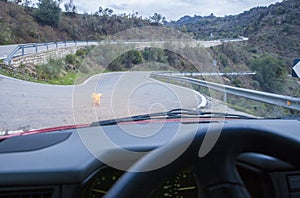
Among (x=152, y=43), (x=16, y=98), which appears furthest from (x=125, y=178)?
(x=16, y=98)

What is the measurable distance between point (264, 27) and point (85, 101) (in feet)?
7.71

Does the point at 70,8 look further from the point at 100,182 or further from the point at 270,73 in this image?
the point at 100,182

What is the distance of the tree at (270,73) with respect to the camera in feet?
11.7

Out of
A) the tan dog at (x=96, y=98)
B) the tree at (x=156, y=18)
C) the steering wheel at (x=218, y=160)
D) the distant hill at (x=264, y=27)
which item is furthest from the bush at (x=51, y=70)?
the steering wheel at (x=218, y=160)

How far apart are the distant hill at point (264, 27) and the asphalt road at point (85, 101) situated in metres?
0.79

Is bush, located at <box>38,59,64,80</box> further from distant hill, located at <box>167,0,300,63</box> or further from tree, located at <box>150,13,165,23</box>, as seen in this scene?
distant hill, located at <box>167,0,300,63</box>

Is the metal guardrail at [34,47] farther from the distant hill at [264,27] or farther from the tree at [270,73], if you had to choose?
the tree at [270,73]

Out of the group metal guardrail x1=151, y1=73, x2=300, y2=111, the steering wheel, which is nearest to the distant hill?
metal guardrail x1=151, y1=73, x2=300, y2=111

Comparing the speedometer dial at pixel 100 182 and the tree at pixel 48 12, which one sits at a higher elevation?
the tree at pixel 48 12

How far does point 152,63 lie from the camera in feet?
8.77

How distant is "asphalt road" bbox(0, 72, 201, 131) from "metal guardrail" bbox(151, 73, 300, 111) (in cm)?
20

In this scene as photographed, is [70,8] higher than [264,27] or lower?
higher

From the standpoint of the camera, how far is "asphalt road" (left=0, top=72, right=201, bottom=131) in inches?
118

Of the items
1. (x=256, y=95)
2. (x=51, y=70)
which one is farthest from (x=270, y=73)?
(x=51, y=70)
